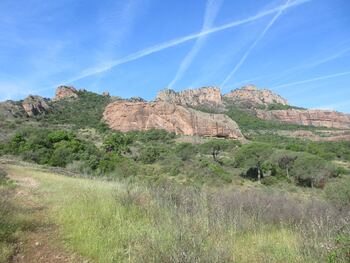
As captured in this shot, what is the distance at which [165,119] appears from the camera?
84.2m

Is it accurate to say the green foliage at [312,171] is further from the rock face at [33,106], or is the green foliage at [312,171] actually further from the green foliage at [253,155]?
the rock face at [33,106]

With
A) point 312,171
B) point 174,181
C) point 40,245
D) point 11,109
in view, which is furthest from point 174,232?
point 11,109

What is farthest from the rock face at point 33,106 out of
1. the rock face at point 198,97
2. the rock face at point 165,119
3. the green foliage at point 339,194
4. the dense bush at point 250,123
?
the green foliage at point 339,194

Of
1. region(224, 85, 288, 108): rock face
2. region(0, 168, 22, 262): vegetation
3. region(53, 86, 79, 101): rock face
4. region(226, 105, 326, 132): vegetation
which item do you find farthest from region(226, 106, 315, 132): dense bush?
region(0, 168, 22, 262): vegetation

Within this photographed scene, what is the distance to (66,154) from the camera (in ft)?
111

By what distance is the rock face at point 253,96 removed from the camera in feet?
505

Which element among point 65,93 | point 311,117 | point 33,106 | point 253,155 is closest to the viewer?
point 253,155

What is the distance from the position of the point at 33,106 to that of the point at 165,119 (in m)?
31.4

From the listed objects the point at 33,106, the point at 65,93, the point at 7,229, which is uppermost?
the point at 65,93

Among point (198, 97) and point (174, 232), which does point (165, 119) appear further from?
point (174, 232)

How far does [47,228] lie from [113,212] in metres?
1.14

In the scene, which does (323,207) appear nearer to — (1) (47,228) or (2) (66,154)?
(1) (47,228)

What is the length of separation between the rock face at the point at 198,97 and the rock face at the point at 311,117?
787 inches

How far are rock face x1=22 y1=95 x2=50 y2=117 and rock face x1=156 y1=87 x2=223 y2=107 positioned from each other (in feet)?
209
